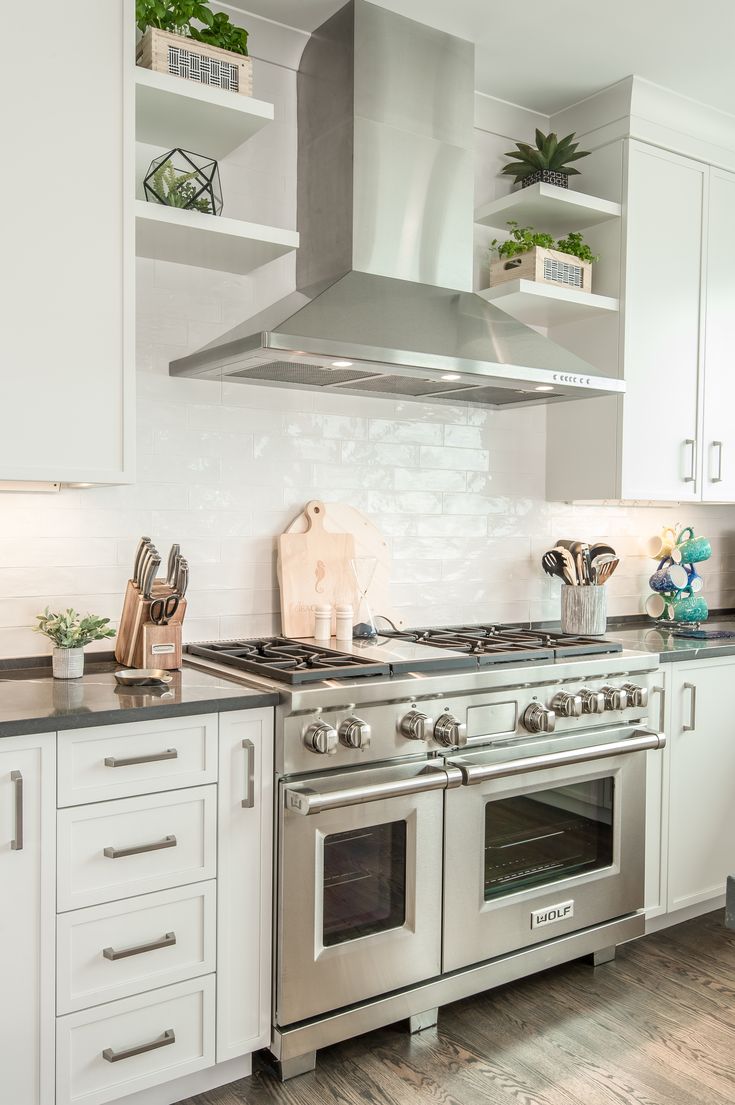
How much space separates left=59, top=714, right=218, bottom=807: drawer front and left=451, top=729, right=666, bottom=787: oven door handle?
670 mm

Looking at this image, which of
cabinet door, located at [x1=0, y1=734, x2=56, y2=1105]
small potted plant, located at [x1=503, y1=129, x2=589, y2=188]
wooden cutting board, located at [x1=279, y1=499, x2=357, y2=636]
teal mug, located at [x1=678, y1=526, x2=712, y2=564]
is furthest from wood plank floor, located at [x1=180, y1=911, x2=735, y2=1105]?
small potted plant, located at [x1=503, y1=129, x2=589, y2=188]

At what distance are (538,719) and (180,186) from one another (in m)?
1.69

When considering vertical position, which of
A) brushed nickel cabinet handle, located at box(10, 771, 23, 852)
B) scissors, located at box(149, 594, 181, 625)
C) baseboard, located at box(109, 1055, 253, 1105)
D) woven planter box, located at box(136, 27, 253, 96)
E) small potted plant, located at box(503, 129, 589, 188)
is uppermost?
small potted plant, located at box(503, 129, 589, 188)

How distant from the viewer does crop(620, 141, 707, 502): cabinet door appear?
3.12 meters

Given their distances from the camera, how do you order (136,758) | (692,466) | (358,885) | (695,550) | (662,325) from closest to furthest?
1. (136,758)
2. (358,885)
3. (662,325)
4. (692,466)
5. (695,550)

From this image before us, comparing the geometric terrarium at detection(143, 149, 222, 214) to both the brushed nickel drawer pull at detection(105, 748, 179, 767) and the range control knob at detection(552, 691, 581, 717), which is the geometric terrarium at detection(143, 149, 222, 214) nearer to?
the brushed nickel drawer pull at detection(105, 748, 179, 767)

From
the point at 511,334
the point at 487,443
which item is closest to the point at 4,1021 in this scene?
the point at 511,334

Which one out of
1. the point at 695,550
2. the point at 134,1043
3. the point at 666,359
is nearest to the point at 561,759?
the point at 134,1043

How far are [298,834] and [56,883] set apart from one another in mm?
528

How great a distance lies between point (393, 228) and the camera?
256 cm

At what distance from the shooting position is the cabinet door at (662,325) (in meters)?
3.12

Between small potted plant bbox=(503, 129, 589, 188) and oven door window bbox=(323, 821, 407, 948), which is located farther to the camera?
small potted plant bbox=(503, 129, 589, 188)

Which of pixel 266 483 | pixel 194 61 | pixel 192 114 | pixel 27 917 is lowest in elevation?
pixel 27 917

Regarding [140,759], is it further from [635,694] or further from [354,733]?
[635,694]
